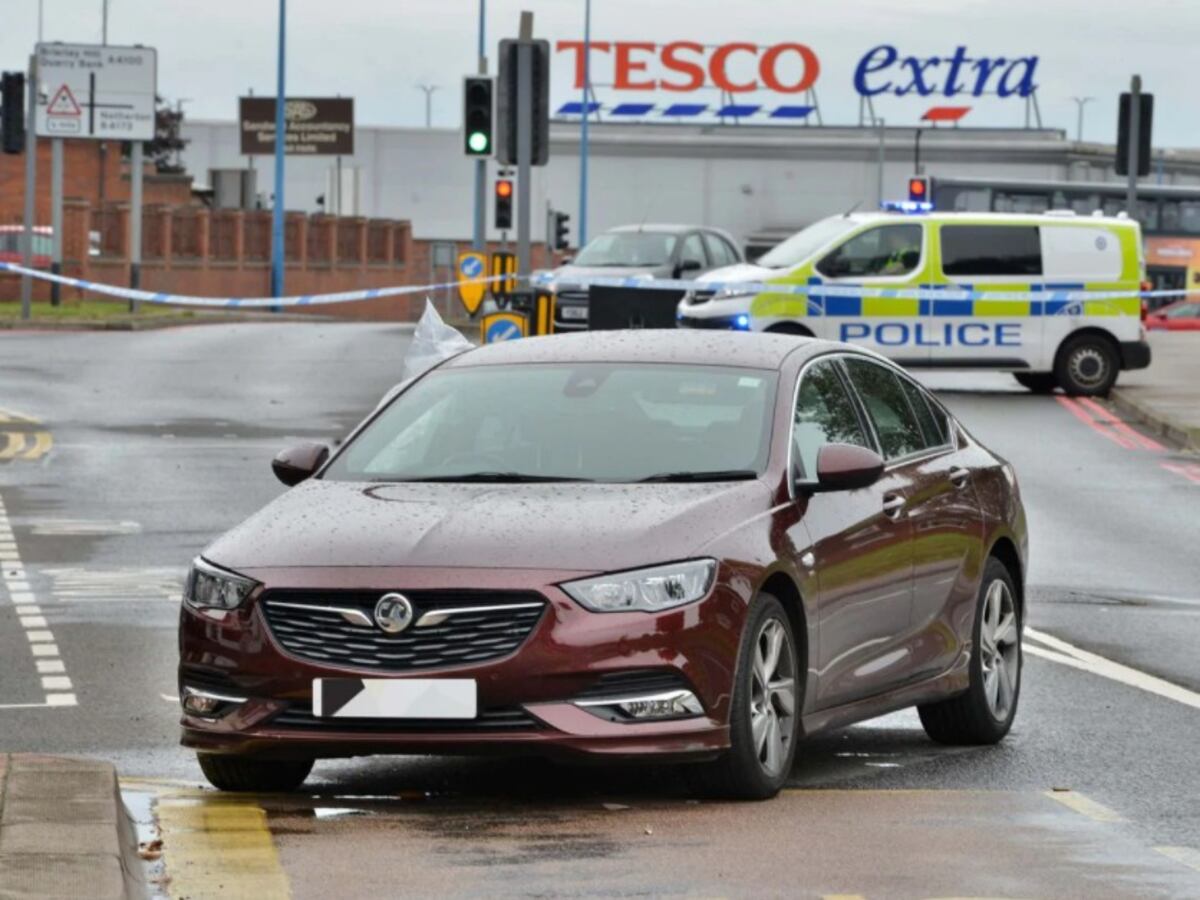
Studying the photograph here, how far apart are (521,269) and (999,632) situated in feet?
56.0

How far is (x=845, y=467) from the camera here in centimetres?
884

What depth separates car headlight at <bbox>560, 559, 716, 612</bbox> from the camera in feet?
26.5

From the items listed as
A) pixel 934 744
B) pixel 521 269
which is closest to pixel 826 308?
pixel 521 269

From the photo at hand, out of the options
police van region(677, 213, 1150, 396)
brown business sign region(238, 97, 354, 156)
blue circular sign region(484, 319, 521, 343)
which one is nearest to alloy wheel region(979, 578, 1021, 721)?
blue circular sign region(484, 319, 521, 343)

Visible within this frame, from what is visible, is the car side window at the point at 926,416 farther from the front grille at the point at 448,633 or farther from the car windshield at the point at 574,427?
the front grille at the point at 448,633

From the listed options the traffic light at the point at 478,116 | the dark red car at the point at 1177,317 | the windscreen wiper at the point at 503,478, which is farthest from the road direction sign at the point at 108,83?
the windscreen wiper at the point at 503,478

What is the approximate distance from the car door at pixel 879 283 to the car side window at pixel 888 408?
2105 cm

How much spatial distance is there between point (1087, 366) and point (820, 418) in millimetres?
22971

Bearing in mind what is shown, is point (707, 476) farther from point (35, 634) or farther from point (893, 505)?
point (35, 634)

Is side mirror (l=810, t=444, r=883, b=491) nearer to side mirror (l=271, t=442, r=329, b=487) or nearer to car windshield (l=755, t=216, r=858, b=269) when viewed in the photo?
side mirror (l=271, t=442, r=329, b=487)

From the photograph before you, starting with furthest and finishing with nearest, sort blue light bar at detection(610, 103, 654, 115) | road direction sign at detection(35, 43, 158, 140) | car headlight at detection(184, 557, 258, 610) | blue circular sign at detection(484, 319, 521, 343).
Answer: blue light bar at detection(610, 103, 654, 115), road direction sign at detection(35, 43, 158, 140), blue circular sign at detection(484, 319, 521, 343), car headlight at detection(184, 557, 258, 610)

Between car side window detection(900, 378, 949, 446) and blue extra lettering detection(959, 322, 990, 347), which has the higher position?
car side window detection(900, 378, 949, 446)

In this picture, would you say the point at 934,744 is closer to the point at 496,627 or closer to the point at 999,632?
the point at 999,632

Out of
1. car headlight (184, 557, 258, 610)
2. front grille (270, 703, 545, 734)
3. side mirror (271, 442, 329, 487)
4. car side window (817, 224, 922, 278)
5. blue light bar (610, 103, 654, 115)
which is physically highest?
blue light bar (610, 103, 654, 115)
